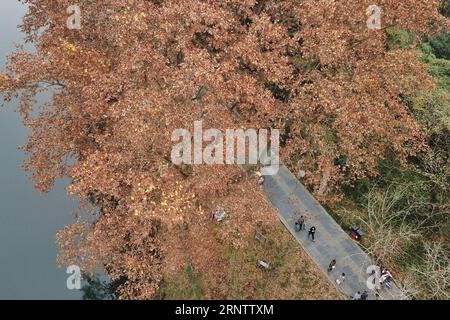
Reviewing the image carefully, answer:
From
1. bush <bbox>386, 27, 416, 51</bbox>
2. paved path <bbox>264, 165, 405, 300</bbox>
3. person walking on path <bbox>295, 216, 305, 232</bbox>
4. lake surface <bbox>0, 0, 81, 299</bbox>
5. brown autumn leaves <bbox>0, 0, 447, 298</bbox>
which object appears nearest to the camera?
brown autumn leaves <bbox>0, 0, 447, 298</bbox>

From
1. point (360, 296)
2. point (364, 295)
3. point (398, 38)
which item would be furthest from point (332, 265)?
point (398, 38)

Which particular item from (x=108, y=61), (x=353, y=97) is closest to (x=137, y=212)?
(x=108, y=61)

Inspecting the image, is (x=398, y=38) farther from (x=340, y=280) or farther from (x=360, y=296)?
(x=360, y=296)

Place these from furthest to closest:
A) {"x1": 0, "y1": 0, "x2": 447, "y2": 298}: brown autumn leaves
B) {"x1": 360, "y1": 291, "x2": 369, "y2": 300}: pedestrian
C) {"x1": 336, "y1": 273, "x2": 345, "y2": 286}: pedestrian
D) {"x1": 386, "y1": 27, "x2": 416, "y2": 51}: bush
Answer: {"x1": 386, "y1": 27, "x2": 416, "y2": 51}: bush < {"x1": 336, "y1": 273, "x2": 345, "y2": 286}: pedestrian < {"x1": 360, "y1": 291, "x2": 369, "y2": 300}: pedestrian < {"x1": 0, "y1": 0, "x2": 447, "y2": 298}: brown autumn leaves

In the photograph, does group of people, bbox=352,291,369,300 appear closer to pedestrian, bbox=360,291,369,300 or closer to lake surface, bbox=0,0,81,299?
pedestrian, bbox=360,291,369,300

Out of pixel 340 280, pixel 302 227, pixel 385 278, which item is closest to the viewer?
pixel 340 280

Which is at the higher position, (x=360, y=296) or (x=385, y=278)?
(x=385, y=278)

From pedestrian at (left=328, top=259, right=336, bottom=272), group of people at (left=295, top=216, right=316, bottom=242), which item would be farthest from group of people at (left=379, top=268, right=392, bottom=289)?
group of people at (left=295, top=216, right=316, bottom=242)
